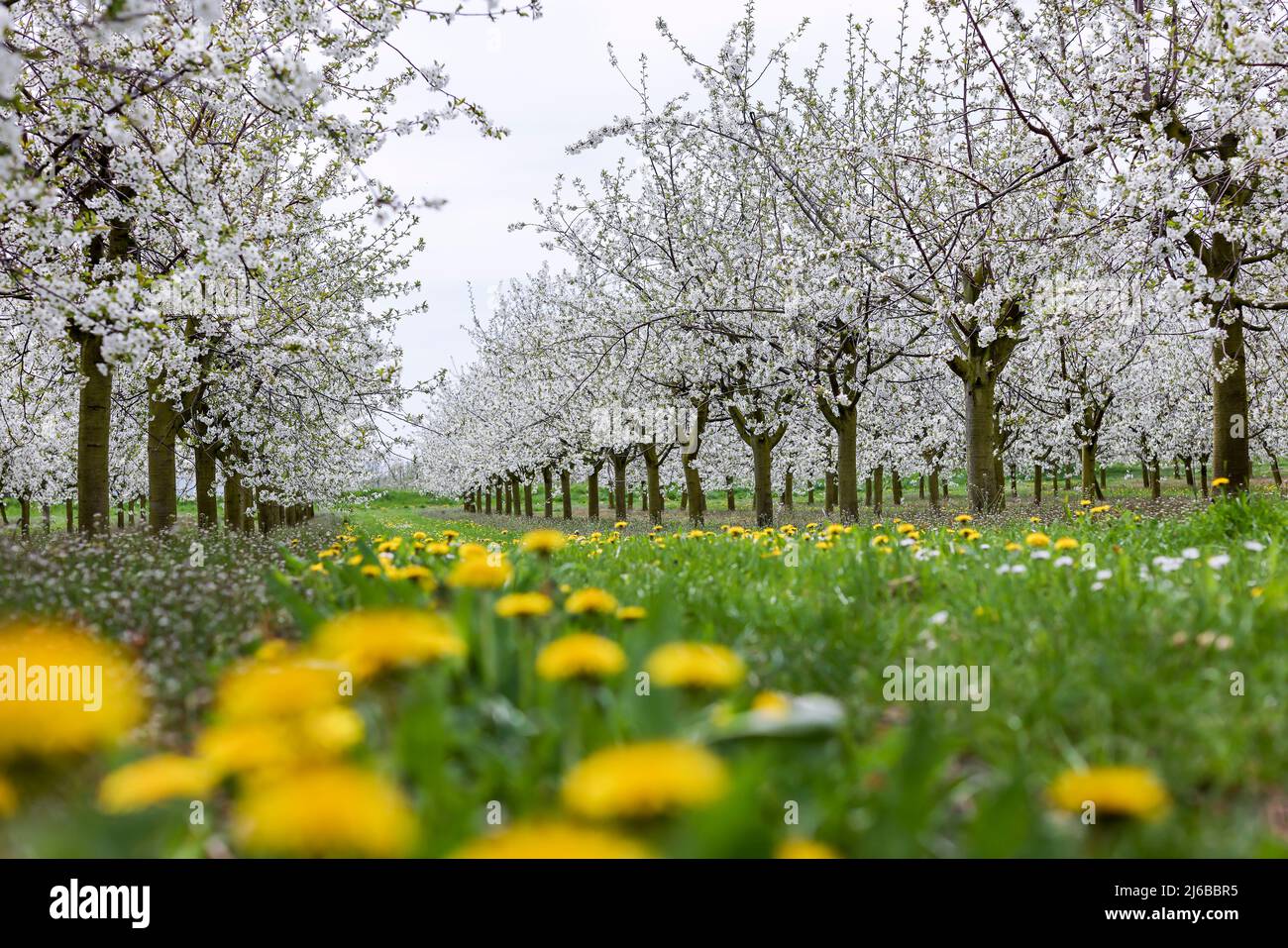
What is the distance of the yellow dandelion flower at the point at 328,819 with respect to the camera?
42.9 inches

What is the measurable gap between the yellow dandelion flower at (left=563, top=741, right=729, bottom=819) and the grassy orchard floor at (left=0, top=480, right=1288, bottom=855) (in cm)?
6

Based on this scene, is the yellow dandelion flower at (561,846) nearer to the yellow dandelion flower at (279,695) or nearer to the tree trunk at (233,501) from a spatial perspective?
the yellow dandelion flower at (279,695)

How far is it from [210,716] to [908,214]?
1203cm

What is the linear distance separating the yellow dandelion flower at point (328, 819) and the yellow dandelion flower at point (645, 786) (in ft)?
0.92

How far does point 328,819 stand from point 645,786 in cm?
44

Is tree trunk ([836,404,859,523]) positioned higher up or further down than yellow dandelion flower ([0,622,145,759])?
higher up

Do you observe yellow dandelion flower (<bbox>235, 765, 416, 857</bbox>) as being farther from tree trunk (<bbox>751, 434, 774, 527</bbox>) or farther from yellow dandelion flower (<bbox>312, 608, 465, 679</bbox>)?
tree trunk (<bbox>751, 434, 774, 527</bbox>)

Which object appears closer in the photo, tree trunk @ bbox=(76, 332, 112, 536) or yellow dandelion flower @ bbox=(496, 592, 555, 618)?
yellow dandelion flower @ bbox=(496, 592, 555, 618)

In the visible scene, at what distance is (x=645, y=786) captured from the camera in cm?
123

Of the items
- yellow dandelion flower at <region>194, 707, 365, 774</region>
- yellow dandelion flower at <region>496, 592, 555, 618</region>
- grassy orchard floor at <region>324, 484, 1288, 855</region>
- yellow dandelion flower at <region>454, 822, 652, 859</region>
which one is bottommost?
grassy orchard floor at <region>324, 484, 1288, 855</region>

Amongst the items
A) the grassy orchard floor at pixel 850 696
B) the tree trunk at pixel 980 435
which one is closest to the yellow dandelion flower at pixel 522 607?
the grassy orchard floor at pixel 850 696

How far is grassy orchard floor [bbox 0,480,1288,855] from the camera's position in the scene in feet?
5.21

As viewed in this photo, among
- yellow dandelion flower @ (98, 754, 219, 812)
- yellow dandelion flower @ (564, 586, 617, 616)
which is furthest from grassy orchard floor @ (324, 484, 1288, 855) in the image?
yellow dandelion flower @ (98, 754, 219, 812)
